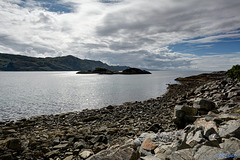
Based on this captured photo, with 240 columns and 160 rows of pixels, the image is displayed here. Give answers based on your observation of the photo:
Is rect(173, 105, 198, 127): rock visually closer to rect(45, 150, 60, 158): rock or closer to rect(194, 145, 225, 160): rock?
rect(194, 145, 225, 160): rock

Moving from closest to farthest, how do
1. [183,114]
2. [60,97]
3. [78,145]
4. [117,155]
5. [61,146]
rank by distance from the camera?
[117,155] → [61,146] → [78,145] → [183,114] → [60,97]

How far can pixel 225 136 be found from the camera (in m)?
7.84

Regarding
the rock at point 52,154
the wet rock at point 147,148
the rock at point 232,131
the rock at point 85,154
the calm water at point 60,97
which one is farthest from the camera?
the calm water at point 60,97

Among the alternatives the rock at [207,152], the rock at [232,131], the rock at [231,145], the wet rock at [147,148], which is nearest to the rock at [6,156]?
the wet rock at [147,148]

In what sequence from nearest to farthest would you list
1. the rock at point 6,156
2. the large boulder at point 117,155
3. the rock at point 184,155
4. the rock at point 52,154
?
the rock at point 184,155
the large boulder at point 117,155
the rock at point 6,156
the rock at point 52,154

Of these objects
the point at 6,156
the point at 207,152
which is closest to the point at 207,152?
the point at 207,152

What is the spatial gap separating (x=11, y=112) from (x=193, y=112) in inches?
1222

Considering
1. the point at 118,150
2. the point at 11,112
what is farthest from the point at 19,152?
the point at 11,112

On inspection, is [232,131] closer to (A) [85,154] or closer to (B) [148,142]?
(B) [148,142]

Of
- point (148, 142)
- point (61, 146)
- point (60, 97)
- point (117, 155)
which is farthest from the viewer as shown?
point (60, 97)

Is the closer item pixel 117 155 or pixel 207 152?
pixel 207 152

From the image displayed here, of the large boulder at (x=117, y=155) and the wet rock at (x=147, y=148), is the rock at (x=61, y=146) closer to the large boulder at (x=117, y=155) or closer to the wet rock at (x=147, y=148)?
the large boulder at (x=117, y=155)

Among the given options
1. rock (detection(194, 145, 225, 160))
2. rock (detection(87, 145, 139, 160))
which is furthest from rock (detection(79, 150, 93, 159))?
rock (detection(194, 145, 225, 160))

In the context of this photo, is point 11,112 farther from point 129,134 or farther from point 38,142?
point 129,134
